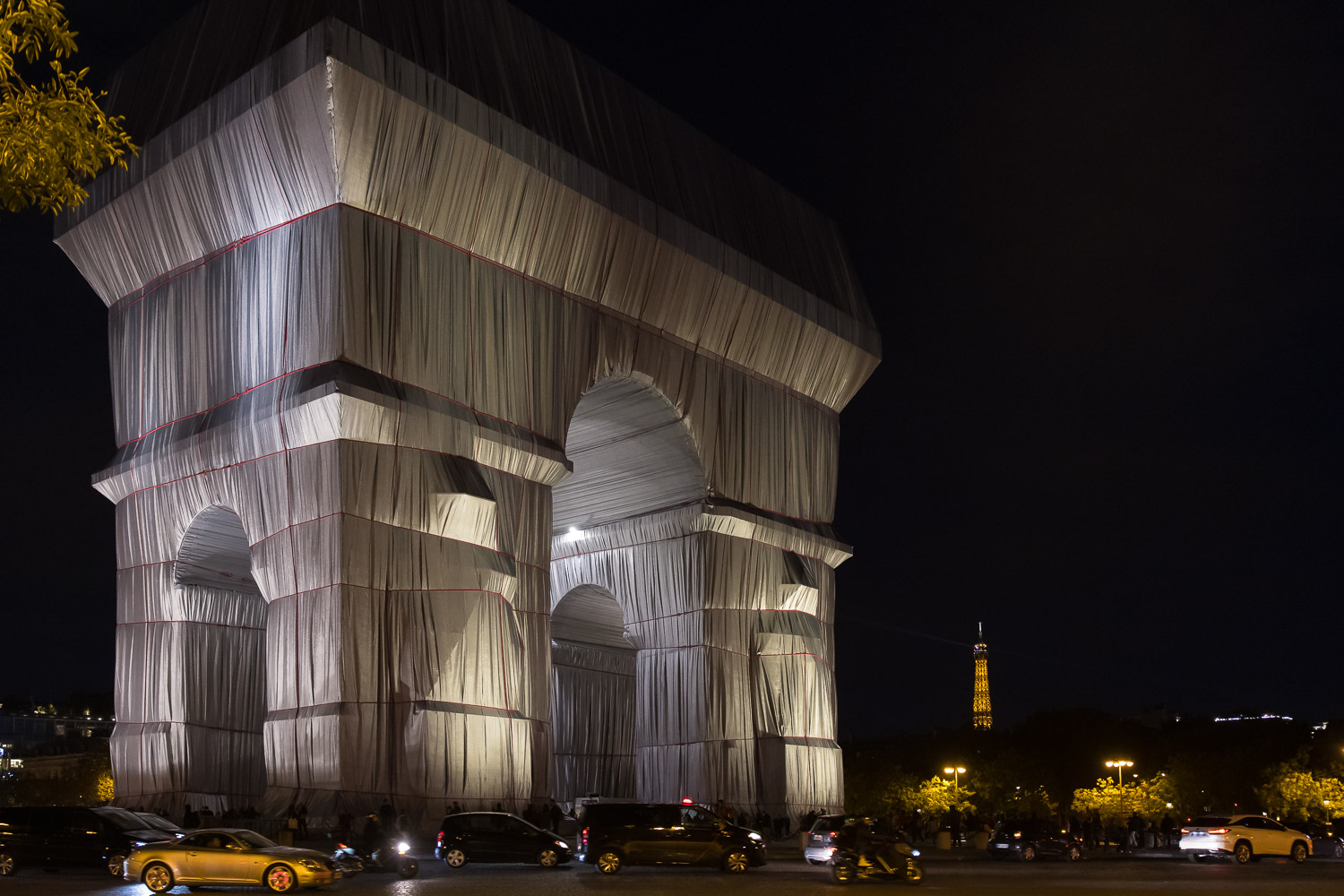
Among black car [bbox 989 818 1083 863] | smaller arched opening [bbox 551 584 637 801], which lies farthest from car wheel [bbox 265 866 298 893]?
smaller arched opening [bbox 551 584 637 801]

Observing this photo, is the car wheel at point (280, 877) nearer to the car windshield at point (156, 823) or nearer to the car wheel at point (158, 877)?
the car wheel at point (158, 877)

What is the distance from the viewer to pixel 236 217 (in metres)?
29.3

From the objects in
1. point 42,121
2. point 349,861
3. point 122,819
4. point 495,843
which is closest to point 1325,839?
point 495,843

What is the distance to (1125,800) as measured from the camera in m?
65.2

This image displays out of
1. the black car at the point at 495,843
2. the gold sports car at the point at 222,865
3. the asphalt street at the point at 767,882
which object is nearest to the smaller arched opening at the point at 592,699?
the asphalt street at the point at 767,882

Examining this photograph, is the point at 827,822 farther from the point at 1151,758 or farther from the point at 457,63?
the point at 1151,758

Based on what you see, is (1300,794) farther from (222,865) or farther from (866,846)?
(222,865)

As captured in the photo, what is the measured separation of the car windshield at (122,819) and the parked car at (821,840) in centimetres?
1209

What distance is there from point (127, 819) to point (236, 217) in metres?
13.1

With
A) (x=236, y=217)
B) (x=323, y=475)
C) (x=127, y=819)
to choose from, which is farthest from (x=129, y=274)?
(x=127, y=819)

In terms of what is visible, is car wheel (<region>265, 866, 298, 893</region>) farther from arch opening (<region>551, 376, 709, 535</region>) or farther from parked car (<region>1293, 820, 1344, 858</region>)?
parked car (<region>1293, 820, 1344, 858</region>)

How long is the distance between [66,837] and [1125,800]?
5461 centimetres

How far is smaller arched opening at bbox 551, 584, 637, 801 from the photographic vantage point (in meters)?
45.5

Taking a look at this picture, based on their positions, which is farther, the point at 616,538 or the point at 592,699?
the point at 592,699
